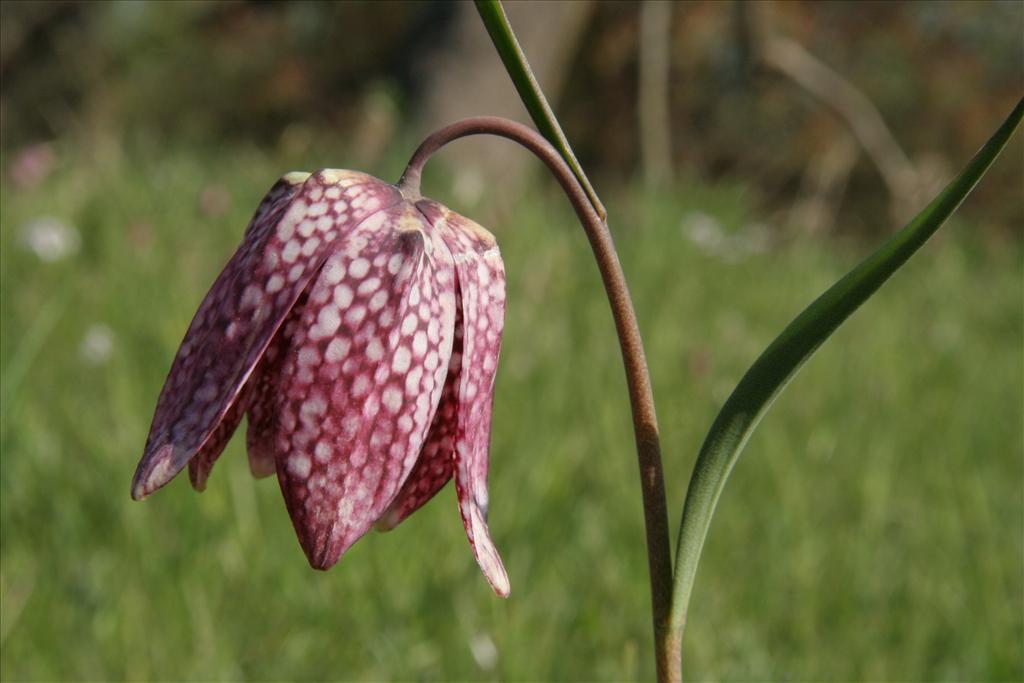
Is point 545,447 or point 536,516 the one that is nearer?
point 536,516

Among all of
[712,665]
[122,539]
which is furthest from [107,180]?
[712,665]

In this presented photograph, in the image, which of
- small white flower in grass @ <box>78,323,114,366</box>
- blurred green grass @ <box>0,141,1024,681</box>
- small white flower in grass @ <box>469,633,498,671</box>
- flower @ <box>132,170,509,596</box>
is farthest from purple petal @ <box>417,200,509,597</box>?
small white flower in grass @ <box>78,323,114,366</box>

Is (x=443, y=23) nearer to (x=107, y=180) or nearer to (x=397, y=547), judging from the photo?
(x=107, y=180)

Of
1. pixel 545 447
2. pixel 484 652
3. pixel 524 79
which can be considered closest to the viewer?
pixel 524 79

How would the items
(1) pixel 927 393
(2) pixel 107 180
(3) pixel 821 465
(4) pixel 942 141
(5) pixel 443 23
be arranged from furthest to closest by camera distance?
(4) pixel 942 141 → (5) pixel 443 23 → (2) pixel 107 180 → (1) pixel 927 393 → (3) pixel 821 465

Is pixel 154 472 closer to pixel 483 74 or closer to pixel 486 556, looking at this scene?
pixel 486 556

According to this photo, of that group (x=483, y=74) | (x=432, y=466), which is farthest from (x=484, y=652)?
(x=483, y=74)

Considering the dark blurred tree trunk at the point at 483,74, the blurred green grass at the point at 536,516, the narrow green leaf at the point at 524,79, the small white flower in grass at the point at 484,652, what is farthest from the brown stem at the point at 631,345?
the dark blurred tree trunk at the point at 483,74
